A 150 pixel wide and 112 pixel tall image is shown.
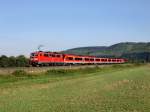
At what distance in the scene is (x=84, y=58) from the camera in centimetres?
10312

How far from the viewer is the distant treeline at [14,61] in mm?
90044

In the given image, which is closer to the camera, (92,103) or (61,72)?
(92,103)

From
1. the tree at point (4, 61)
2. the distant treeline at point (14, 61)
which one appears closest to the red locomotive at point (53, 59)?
the distant treeline at point (14, 61)

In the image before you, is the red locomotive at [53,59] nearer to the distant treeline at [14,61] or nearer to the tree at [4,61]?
the distant treeline at [14,61]

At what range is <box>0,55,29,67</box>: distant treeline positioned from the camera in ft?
295

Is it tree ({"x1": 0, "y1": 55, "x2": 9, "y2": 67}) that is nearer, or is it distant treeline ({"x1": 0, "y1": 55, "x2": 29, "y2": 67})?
tree ({"x1": 0, "y1": 55, "x2": 9, "y2": 67})

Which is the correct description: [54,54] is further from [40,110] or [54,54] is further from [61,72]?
[40,110]

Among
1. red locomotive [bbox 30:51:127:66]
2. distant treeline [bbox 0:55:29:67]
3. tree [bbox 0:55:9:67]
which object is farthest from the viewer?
distant treeline [bbox 0:55:29:67]

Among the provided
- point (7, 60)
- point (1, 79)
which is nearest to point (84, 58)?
point (7, 60)

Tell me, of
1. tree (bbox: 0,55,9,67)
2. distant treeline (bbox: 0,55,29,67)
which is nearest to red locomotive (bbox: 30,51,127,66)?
distant treeline (bbox: 0,55,29,67)

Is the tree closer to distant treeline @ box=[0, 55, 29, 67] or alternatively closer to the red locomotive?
distant treeline @ box=[0, 55, 29, 67]

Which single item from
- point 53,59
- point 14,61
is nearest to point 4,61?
point 14,61

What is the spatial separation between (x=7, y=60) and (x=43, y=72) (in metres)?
35.1

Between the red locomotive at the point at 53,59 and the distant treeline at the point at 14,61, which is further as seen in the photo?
the distant treeline at the point at 14,61
